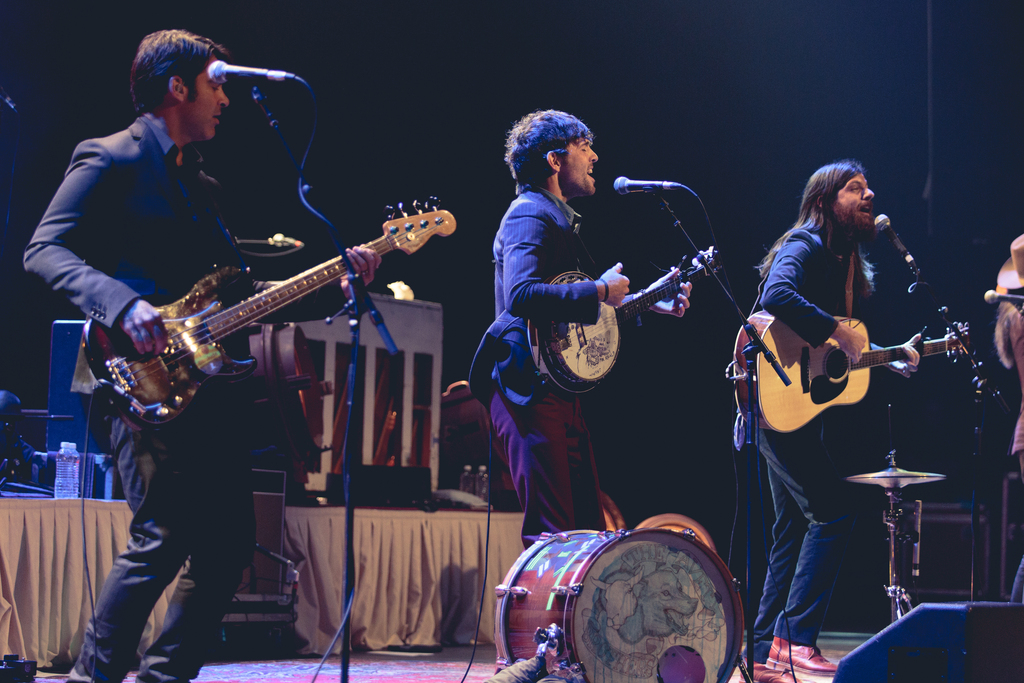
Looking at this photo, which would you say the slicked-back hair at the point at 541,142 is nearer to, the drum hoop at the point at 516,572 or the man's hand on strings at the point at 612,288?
the man's hand on strings at the point at 612,288

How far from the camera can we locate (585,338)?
3510 mm

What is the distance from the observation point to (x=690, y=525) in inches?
243

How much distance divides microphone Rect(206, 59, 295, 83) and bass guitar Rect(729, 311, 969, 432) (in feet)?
7.96

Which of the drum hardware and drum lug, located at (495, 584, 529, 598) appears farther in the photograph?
the drum hardware

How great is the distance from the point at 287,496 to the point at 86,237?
3390mm

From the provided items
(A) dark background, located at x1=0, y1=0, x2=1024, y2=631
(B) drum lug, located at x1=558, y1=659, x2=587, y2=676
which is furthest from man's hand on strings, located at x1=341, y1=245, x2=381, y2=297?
(A) dark background, located at x1=0, y1=0, x2=1024, y2=631

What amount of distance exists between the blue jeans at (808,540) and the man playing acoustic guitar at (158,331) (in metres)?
2.33

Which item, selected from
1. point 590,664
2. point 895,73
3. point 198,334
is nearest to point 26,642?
point 198,334

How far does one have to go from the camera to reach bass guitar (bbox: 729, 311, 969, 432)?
4.30m

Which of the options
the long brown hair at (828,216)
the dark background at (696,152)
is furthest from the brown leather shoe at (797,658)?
the dark background at (696,152)

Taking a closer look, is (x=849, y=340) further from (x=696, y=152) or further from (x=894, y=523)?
(x=696, y=152)

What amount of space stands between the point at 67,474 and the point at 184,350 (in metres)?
2.34

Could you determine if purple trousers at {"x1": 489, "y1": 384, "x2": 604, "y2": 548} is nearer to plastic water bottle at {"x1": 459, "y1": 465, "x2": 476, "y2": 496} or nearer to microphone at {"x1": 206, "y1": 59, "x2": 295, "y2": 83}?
microphone at {"x1": 206, "y1": 59, "x2": 295, "y2": 83}

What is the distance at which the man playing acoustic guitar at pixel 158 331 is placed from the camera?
262 centimetres
